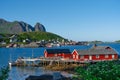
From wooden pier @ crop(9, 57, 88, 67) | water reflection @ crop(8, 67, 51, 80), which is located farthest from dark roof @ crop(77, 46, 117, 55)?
water reflection @ crop(8, 67, 51, 80)

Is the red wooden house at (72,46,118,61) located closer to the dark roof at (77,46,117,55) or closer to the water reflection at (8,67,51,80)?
the dark roof at (77,46,117,55)

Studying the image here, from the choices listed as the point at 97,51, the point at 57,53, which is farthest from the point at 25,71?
the point at 97,51

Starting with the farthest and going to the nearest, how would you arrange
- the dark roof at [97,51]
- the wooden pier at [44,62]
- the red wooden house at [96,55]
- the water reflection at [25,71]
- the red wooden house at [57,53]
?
the red wooden house at [57,53] < the wooden pier at [44,62] < the dark roof at [97,51] < the red wooden house at [96,55] < the water reflection at [25,71]

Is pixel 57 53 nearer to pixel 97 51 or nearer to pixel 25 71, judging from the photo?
pixel 25 71

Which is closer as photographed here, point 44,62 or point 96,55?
point 96,55

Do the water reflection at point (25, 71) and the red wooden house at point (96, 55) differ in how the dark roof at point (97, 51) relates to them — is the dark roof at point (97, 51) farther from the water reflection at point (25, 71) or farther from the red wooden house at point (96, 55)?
the water reflection at point (25, 71)

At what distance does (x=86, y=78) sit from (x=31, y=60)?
8062 centimetres

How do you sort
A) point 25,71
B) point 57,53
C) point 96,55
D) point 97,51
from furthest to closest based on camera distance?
1. point 57,53
2. point 97,51
3. point 25,71
4. point 96,55

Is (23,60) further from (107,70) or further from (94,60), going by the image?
(107,70)

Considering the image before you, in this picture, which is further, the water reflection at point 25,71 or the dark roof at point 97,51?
the dark roof at point 97,51

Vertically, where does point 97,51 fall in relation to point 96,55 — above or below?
above

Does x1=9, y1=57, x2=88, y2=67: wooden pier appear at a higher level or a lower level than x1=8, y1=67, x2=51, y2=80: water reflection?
higher

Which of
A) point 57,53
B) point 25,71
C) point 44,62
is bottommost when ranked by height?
point 25,71

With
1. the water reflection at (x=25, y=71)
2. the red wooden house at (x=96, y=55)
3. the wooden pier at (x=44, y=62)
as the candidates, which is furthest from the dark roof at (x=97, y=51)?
the water reflection at (x=25, y=71)
